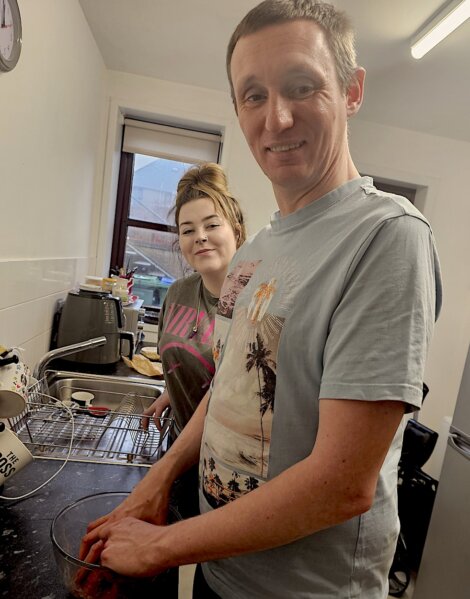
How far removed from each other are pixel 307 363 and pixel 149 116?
271 cm

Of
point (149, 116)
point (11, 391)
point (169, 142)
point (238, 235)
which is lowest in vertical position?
point (11, 391)

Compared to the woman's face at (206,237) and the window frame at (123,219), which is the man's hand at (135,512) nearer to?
the woman's face at (206,237)

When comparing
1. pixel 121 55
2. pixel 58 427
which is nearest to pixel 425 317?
pixel 58 427

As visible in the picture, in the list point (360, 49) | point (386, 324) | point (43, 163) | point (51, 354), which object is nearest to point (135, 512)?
point (386, 324)

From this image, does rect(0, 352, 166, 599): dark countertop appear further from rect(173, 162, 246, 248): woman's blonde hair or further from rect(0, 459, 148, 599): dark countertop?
rect(173, 162, 246, 248): woman's blonde hair

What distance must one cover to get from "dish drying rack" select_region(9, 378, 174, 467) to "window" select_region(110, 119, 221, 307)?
187 centimetres

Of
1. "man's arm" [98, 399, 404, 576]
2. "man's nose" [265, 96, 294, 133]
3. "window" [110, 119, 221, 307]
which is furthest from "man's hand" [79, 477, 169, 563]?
"window" [110, 119, 221, 307]

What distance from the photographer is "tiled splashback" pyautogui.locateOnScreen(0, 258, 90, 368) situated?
4.21ft

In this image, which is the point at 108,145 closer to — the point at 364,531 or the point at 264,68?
the point at 264,68

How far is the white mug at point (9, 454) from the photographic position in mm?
768

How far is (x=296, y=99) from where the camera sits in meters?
0.56

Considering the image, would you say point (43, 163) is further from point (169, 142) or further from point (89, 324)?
point (169, 142)

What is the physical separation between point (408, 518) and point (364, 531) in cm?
205

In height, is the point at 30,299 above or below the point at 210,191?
below
